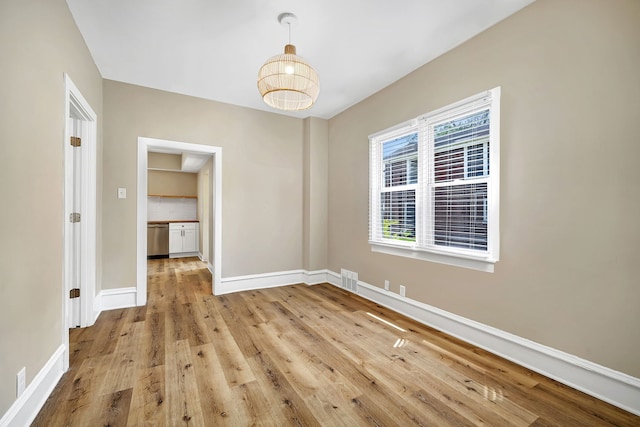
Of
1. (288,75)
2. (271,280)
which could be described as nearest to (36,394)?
(288,75)

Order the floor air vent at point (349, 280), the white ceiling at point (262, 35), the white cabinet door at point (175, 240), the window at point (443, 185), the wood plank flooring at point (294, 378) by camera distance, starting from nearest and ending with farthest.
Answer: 1. the wood plank flooring at point (294, 378)
2. the white ceiling at point (262, 35)
3. the window at point (443, 185)
4. the floor air vent at point (349, 280)
5. the white cabinet door at point (175, 240)

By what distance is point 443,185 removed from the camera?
112 inches

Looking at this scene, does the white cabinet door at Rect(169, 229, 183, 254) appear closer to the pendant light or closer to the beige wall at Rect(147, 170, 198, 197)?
the beige wall at Rect(147, 170, 198, 197)

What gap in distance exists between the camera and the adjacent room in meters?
1.70

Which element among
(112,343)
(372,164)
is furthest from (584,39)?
(112,343)

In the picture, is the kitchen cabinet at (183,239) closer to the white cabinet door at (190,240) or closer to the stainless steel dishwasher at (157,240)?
the white cabinet door at (190,240)

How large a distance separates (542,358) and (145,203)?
4.33 meters

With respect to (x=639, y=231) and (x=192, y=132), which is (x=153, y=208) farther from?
(x=639, y=231)

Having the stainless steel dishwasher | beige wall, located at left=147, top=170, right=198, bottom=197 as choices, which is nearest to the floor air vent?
the stainless steel dishwasher

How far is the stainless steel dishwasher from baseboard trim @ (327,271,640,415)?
6378 mm

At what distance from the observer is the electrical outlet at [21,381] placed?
1.49 meters

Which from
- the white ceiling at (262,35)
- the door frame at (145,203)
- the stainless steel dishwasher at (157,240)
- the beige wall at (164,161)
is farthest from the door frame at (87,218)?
the stainless steel dishwasher at (157,240)

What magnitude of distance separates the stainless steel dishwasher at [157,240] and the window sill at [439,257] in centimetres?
579

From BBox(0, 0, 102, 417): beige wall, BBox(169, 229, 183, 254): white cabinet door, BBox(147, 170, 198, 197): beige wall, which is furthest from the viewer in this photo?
BBox(147, 170, 198, 197): beige wall
